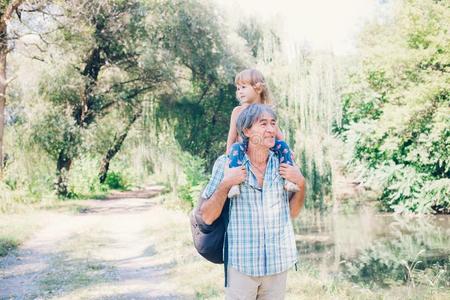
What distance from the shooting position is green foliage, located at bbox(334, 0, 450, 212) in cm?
1521

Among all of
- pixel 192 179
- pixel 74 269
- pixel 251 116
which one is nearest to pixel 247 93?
pixel 251 116

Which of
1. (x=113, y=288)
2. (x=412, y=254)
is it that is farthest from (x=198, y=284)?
(x=412, y=254)

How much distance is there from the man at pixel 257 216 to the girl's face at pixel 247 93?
51 cm

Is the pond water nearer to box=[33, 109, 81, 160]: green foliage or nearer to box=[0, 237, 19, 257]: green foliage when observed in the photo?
box=[0, 237, 19, 257]: green foliage

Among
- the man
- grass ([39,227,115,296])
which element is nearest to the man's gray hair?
the man

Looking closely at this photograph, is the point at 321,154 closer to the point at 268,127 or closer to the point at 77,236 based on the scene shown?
the point at 77,236

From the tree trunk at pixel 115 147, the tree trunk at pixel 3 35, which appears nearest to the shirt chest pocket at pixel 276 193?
the tree trunk at pixel 3 35

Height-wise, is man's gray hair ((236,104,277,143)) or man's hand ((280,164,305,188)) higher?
man's gray hair ((236,104,277,143))

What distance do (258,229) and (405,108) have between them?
1430cm

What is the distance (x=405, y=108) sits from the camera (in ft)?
51.2

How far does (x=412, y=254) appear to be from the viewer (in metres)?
10.9

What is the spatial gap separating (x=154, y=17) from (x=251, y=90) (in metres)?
15.2

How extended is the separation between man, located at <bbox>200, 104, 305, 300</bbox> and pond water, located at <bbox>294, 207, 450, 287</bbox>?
3.54 m

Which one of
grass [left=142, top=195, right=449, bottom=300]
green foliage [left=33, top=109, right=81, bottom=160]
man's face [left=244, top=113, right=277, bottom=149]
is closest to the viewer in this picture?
man's face [left=244, top=113, right=277, bottom=149]
